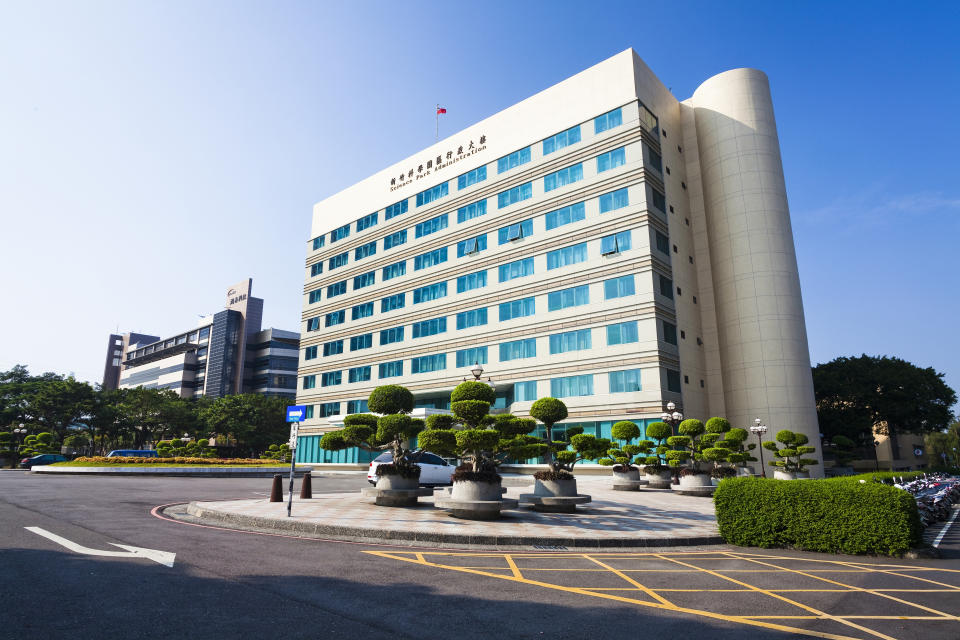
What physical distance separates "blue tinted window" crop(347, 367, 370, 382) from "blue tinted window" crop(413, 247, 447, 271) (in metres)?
10.8

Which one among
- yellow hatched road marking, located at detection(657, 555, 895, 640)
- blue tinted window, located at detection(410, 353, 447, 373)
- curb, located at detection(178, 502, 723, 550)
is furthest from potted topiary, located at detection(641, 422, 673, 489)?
blue tinted window, located at detection(410, 353, 447, 373)

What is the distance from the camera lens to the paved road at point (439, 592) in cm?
548

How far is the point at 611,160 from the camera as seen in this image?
124 ft

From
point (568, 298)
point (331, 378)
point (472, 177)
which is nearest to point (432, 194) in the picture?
point (472, 177)

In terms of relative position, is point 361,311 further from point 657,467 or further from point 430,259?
point 657,467

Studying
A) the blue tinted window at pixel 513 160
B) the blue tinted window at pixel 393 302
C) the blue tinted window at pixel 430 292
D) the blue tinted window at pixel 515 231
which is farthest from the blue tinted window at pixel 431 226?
the blue tinted window at pixel 513 160

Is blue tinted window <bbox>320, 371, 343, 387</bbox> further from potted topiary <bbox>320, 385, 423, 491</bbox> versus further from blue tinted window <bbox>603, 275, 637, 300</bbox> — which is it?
potted topiary <bbox>320, 385, 423, 491</bbox>

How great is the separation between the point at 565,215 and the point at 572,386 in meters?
12.4

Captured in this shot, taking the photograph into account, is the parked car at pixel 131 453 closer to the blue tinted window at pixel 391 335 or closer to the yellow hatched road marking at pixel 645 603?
the blue tinted window at pixel 391 335

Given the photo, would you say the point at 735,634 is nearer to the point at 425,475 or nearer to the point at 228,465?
the point at 425,475

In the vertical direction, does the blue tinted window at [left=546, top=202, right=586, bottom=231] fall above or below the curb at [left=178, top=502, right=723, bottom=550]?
above

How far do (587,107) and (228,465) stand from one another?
36.7m

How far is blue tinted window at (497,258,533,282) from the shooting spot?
133 feet

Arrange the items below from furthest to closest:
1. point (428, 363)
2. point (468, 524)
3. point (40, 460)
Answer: point (428, 363), point (40, 460), point (468, 524)
